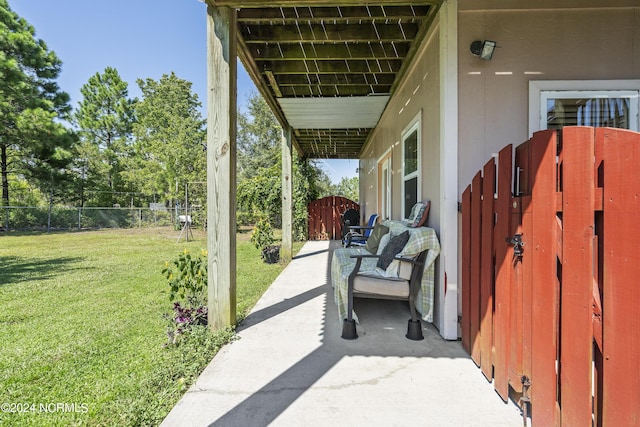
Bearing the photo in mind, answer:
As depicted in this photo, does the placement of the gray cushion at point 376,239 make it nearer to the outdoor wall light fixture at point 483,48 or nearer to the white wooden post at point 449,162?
the white wooden post at point 449,162

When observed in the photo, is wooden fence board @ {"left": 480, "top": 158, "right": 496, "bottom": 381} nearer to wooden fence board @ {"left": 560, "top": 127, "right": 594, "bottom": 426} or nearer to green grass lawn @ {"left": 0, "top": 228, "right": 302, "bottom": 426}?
wooden fence board @ {"left": 560, "top": 127, "right": 594, "bottom": 426}

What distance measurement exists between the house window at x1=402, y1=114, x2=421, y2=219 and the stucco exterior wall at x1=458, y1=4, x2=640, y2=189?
33.9 inches

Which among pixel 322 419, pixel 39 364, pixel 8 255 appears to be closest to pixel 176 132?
pixel 8 255

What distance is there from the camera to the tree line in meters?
14.3

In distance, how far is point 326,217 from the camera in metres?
11.5

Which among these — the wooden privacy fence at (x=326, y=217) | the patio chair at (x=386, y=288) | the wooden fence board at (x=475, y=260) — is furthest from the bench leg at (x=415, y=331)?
the wooden privacy fence at (x=326, y=217)

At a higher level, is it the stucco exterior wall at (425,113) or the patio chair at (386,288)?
the stucco exterior wall at (425,113)

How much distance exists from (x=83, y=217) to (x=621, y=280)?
69.1 ft

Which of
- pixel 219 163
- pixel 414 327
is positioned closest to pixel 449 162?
pixel 414 327

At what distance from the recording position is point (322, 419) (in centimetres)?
165

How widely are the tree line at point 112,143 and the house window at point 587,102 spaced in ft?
27.7

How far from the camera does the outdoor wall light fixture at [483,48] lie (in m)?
2.55

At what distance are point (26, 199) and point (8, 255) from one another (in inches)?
571

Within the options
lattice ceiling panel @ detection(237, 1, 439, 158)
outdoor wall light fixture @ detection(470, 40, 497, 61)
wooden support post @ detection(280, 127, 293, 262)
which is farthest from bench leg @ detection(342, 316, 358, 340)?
wooden support post @ detection(280, 127, 293, 262)
